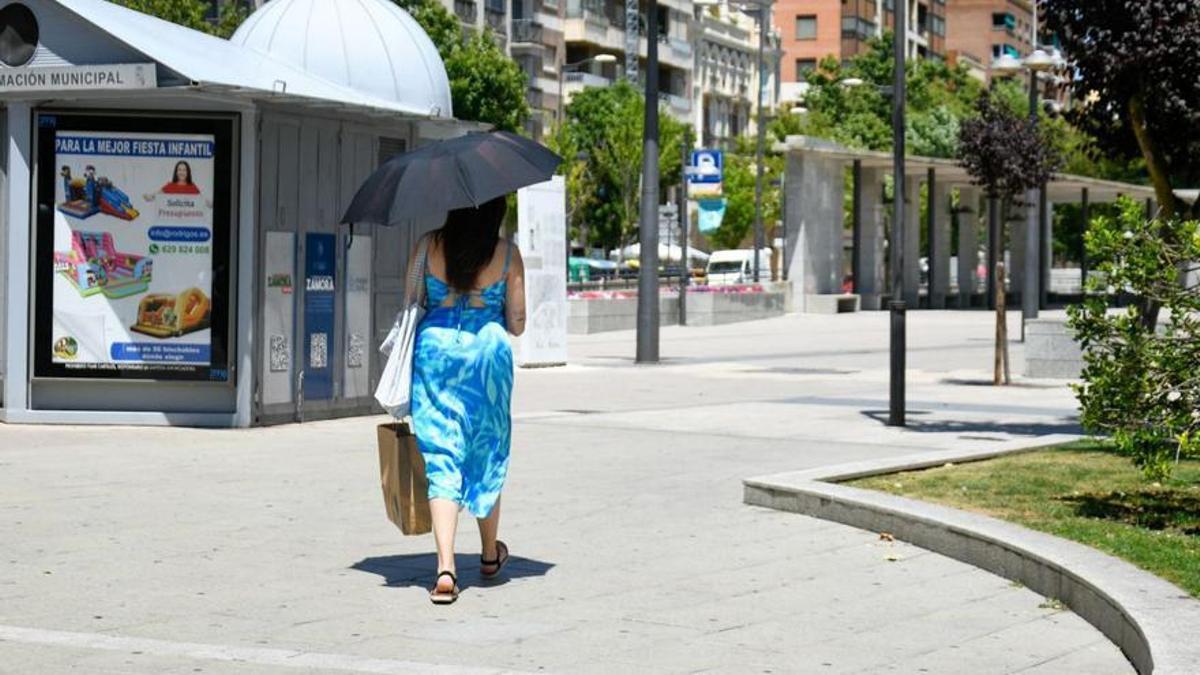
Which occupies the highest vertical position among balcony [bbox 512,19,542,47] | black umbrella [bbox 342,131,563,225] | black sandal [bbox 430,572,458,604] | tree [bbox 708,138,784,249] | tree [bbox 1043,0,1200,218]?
balcony [bbox 512,19,542,47]

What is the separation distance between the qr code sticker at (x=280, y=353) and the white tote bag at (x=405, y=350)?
339 inches

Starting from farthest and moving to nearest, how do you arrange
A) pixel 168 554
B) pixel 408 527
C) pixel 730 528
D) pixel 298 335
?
pixel 298 335, pixel 730 528, pixel 168 554, pixel 408 527

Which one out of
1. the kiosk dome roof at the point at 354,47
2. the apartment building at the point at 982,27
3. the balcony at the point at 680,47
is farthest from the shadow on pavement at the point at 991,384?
the apartment building at the point at 982,27

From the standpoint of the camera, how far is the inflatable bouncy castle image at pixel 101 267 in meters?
17.1

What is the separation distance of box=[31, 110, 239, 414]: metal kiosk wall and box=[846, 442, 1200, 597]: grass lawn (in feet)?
22.0

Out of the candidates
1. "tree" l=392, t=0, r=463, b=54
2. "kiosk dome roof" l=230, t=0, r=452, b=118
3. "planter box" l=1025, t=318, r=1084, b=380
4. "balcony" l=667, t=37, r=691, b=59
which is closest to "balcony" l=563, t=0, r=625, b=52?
"balcony" l=667, t=37, r=691, b=59

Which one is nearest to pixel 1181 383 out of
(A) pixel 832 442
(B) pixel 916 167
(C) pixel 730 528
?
(C) pixel 730 528

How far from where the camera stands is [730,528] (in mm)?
11141

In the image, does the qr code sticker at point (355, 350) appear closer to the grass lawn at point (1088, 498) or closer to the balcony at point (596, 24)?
the grass lawn at point (1088, 498)

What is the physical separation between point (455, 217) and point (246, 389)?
8.55 m

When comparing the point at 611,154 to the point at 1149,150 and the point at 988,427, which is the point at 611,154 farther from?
the point at 1149,150

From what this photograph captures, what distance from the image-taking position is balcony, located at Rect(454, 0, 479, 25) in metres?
81.1

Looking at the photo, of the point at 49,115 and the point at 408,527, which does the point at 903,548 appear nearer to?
the point at 408,527

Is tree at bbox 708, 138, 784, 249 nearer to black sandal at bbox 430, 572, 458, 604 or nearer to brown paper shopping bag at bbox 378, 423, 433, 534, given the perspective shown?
brown paper shopping bag at bbox 378, 423, 433, 534
